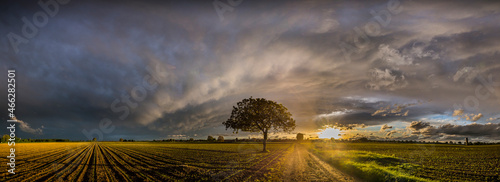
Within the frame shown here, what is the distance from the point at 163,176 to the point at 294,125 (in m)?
43.0

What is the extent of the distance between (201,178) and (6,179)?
1655 centimetres

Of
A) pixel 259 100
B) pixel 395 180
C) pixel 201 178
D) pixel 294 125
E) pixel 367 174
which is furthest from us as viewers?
pixel 294 125

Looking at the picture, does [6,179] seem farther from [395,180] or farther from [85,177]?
[395,180]

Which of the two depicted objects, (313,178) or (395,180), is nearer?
(395,180)

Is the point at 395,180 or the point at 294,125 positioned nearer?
the point at 395,180

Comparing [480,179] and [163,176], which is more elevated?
[163,176]

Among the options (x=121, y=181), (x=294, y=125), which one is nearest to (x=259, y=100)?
(x=294, y=125)

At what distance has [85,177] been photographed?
20422 mm

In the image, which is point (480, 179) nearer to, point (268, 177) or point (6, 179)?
point (268, 177)

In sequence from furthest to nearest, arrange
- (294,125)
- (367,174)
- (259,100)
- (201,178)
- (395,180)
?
(294,125) < (259,100) < (367,174) < (201,178) < (395,180)

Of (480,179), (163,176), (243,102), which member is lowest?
(480,179)

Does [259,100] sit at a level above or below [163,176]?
above

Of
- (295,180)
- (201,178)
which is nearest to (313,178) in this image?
(295,180)

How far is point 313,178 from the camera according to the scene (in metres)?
20.5
